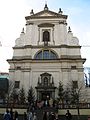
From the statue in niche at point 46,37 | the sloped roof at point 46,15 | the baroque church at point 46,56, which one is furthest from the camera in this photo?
the sloped roof at point 46,15

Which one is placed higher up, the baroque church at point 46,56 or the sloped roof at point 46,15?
the sloped roof at point 46,15

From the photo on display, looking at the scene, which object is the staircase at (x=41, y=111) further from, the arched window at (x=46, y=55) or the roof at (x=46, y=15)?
the roof at (x=46, y=15)

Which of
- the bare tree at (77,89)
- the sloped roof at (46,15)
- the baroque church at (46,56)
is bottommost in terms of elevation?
the bare tree at (77,89)

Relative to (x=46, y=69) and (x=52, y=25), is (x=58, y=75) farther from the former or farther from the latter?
(x=52, y=25)

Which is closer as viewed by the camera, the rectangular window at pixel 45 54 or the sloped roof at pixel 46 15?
the rectangular window at pixel 45 54

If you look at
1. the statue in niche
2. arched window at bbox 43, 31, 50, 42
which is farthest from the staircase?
arched window at bbox 43, 31, 50, 42

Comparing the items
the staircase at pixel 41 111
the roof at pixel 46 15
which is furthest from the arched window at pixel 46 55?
the staircase at pixel 41 111

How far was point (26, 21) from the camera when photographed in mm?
53156

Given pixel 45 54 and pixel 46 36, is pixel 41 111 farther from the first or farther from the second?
pixel 46 36

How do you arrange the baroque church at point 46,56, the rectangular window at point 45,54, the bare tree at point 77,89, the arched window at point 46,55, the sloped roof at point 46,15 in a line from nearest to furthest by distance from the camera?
1. the bare tree at point 77,89
2. the baroque church at point 46,56
3. the arched window at point 46,55
4. the rectangular window at point 45,54
5. the sloped roof at point 46,15

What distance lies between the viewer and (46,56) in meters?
49.4

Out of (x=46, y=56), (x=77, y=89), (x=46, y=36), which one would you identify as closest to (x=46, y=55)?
(x=46, y=56)

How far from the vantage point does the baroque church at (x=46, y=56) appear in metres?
47.0

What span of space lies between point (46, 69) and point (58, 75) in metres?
2.57
